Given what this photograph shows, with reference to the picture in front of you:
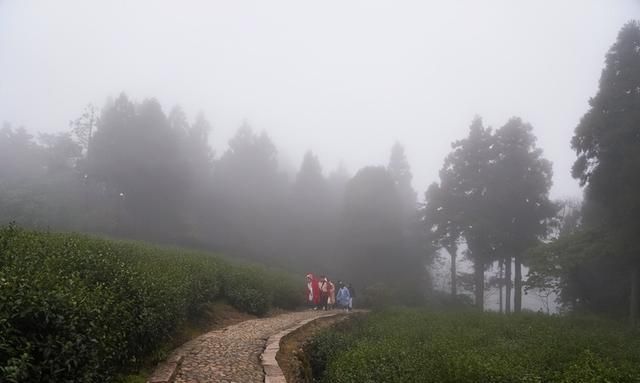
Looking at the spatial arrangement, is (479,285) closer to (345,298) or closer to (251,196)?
(345,298)

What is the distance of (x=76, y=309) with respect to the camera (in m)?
4.91

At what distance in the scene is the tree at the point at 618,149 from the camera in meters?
17.6

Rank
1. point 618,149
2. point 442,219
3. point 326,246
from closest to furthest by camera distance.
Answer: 1. point 618,149
2. point 442,219
3. point 326,246

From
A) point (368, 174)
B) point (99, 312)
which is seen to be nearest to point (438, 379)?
point (99, 312)

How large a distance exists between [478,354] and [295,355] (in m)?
4.33

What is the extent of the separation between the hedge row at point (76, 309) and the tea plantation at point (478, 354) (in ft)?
13.0

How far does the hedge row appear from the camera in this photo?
431 cm

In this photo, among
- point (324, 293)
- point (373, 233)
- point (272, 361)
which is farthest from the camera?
point (373, 233)

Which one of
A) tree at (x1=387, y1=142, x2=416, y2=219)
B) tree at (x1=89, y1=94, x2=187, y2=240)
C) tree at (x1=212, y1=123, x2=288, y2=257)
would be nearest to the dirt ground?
tree at (x1=89, y1=94, x2=187, y2=240)

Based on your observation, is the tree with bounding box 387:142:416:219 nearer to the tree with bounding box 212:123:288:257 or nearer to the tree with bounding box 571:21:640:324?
the tree with bounding box 212:123:288:257

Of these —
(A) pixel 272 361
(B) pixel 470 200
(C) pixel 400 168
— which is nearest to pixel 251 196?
(C) pixel 400 168

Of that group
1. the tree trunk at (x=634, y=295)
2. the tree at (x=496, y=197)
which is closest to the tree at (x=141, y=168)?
the tree at (x=496, y=197)

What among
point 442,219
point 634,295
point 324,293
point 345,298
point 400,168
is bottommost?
point 345,298

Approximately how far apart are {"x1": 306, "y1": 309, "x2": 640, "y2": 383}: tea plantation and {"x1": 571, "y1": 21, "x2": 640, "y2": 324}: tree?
17.6 ft
